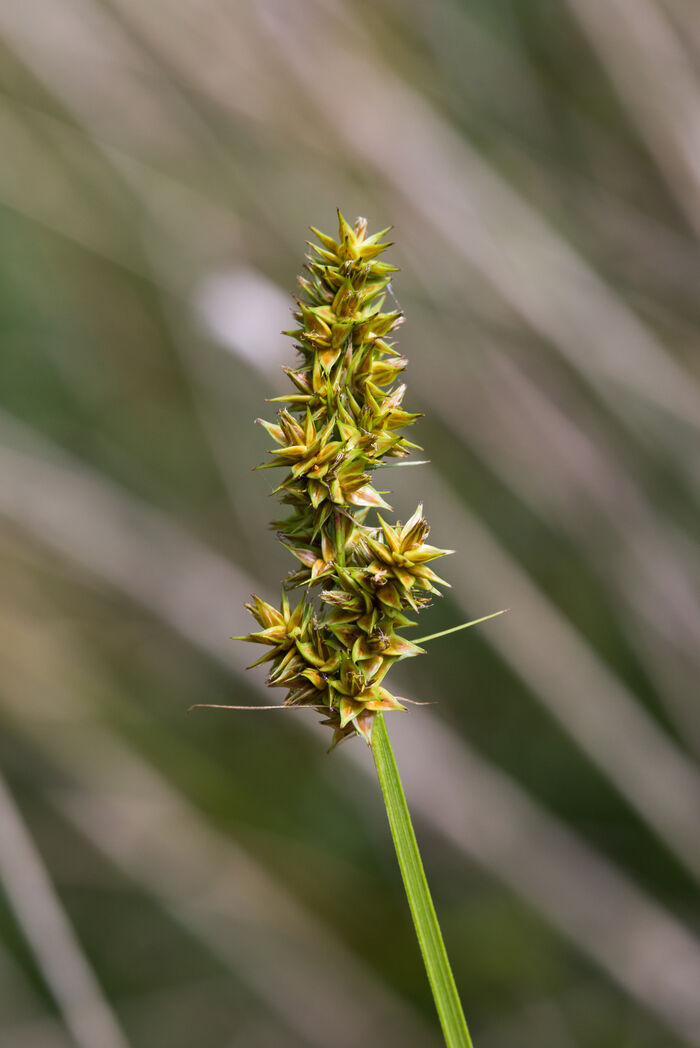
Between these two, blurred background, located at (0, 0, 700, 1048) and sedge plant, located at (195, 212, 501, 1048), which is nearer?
sedge plant, located at (195, 212, 501, 1048)

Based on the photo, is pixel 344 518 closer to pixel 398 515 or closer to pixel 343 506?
pixel 343 506

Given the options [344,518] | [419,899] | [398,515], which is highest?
[398,515]

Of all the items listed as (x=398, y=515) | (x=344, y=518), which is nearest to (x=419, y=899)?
(x=344, y=518)

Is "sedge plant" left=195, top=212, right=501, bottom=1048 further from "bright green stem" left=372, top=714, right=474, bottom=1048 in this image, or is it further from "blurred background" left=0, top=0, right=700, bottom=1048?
"blurred background" left=0, top=0, right=700, bottom=1048

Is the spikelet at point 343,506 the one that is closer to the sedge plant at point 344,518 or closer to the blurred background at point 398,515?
the sedge plant at point 344,518

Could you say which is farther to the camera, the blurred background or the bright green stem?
the blurred background

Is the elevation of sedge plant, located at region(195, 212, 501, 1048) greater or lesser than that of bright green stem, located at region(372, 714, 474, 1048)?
greater

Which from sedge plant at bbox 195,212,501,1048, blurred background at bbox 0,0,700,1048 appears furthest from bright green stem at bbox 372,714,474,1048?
blurred background at bbox 0,0,700,1048

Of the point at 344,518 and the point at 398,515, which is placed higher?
the point at 398,515
